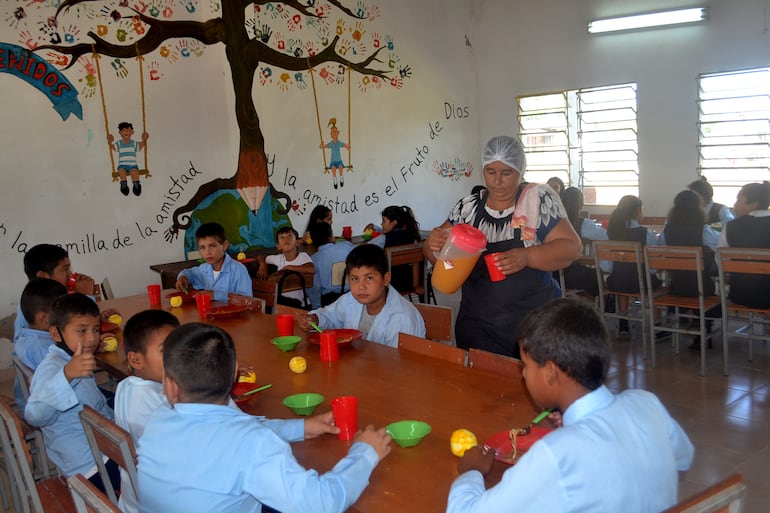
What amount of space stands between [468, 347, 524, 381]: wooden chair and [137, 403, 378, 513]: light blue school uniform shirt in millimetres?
868

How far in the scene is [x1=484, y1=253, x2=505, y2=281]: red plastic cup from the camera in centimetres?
304

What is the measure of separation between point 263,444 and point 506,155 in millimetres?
1904

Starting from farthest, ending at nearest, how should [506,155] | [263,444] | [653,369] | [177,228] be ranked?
[177,228]
[653,369]
[506,155]
[263,444]

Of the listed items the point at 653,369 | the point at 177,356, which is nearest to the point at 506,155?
the point at 177,356

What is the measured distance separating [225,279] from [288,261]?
1248 mm

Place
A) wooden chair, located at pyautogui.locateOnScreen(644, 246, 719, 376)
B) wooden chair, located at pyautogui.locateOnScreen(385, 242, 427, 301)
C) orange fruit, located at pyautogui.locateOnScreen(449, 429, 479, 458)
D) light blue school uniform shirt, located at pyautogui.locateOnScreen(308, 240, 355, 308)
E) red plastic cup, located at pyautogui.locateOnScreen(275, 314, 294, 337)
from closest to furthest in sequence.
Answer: orange fruit, located at pyautogui.locateOnScreen(449, 429, 479, 458)
red plastic cup, located at pyautogui.locateOnScreen(275, 314, 294, 337)
wooden chair, located at pyautogui.locateOnScreen(644, 246, 719, 376)
light blue school uniform shirt, located at pyautogui.locateOnScreen(308, 240, 355, 308)
wooden chair, located at pyautogui.locateOnScreen(385, 242, 427, 301)

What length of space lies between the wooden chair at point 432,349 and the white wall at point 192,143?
4.25 metres

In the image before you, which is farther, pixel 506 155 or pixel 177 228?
pixel 177 228

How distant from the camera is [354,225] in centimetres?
823

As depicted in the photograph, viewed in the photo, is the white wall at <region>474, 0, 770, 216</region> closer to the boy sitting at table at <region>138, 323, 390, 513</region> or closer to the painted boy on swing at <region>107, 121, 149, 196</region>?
the painted boy on swing at <region>107, 121, 149, 196</region>

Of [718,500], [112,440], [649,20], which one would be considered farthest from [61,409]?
[649,20]

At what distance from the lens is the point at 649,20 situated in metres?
7.74

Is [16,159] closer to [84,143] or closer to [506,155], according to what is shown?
[84,143]

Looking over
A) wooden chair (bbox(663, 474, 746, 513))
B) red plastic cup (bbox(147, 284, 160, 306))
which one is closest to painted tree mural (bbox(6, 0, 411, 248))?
red plastic cup (bbox(147, 284, 160, 306))
